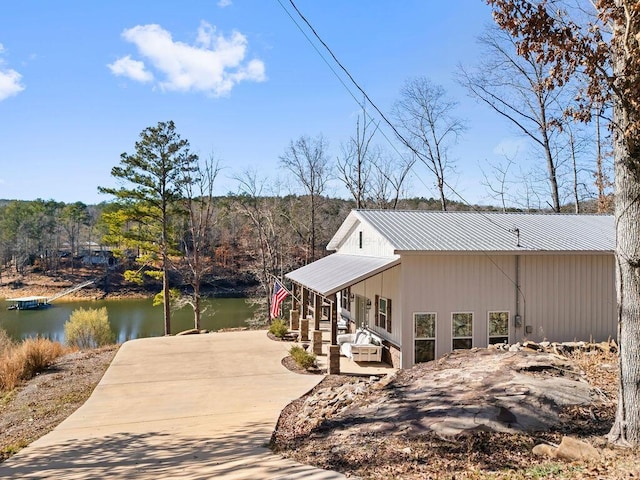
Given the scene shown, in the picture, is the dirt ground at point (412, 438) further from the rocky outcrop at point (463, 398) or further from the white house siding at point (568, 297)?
the white house siding at point (568, 297)

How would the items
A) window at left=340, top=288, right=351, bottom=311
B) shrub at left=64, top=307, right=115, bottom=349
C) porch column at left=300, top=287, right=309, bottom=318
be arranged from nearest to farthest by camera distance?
porch column at left=300, top=287, right=309, bottom=318, window at left=340, top=288, right=351, bottom=311, shrub at left=64, top=307, right=115, bottom=349

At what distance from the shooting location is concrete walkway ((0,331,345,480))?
19.7 ft

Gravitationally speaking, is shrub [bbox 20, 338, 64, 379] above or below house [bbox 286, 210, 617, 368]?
below

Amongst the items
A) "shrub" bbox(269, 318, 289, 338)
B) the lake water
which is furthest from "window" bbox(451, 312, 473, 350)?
the lake water

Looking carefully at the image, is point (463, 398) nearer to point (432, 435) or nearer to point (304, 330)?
point (432, 435)

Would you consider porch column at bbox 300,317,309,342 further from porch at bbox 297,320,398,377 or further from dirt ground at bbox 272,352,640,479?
dirt ground at bbox 272,352,640,479

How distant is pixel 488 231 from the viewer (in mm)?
14555

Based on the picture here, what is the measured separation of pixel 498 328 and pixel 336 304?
474cm

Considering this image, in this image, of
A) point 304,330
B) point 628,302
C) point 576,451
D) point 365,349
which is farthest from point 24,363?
point 628,302

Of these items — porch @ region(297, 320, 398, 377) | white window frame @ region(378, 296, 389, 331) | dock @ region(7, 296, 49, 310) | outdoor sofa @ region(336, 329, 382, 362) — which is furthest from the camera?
dock @ region(7, 296, 49, 310)

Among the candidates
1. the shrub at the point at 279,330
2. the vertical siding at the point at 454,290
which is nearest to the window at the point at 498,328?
the vertical siding at the point at 454,290

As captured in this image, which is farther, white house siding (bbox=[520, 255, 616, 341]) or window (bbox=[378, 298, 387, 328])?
window (bbox=[378, 298, 387, 328])

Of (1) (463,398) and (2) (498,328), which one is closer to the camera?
(1) (463,398)

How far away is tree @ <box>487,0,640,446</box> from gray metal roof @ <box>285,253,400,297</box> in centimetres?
722
